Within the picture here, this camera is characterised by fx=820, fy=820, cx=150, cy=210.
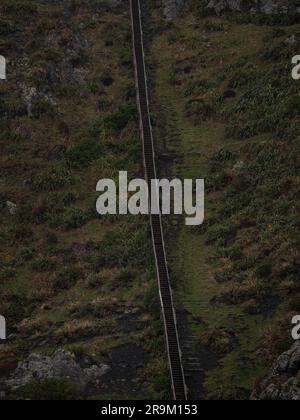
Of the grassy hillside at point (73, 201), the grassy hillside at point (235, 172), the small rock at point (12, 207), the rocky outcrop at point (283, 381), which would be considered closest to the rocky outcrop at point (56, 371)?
the grassy hillside at point (73, 201)

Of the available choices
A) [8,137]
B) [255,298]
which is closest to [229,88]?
[8,137]

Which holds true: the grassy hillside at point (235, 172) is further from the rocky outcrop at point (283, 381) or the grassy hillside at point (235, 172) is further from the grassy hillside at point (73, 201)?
the grassy hillside at point (73, 201)

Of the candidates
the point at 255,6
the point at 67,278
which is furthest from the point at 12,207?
the point at 255,6

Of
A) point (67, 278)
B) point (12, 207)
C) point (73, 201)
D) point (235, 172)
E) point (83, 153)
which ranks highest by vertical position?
point (83, 153)

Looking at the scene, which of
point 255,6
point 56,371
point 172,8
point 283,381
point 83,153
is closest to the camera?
point 283,381

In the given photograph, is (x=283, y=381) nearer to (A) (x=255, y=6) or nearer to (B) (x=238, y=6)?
(A) (x=255, y=6)

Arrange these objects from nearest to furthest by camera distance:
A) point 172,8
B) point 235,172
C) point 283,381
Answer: point 283,381 → point 235,172 → point 172,8
